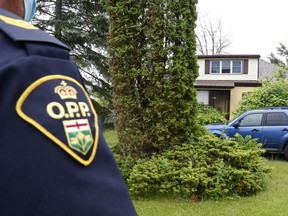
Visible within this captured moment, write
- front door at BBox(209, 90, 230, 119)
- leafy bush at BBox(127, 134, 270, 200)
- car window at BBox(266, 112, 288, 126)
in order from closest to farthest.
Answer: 1. leafy bush at BBox(127, 134, 270, 200)
2. car window at BBox(266, 112, 288, 126)
3. front door at BBox(209, 90, 230, 119)

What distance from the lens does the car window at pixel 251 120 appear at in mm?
11109

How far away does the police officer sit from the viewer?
63cm

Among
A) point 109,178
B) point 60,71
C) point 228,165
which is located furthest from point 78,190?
point 228,165

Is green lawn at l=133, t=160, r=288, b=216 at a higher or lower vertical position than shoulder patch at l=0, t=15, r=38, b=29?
lower

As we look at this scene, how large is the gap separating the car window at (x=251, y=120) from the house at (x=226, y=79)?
11.9 meters

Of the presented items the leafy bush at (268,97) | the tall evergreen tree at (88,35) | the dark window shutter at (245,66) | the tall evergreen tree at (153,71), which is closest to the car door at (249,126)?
the leafy bush at (268,97)

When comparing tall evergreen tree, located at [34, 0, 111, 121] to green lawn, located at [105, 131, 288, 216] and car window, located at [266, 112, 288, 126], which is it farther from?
green lawn, located at [105, 131, 288, 216]

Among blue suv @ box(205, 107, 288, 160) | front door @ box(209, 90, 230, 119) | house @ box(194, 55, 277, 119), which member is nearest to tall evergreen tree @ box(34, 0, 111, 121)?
blue suv @ box(205, 107, 288, 160)

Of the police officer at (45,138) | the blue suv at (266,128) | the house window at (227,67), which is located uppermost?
the police officer at (45,138)

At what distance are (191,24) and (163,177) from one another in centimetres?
245

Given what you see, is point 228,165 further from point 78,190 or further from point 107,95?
point 107,95

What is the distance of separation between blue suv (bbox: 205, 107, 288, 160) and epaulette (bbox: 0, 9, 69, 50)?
386 inches

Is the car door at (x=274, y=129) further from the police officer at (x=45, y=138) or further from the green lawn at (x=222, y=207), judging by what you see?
the police officer at (x=45, y=138)

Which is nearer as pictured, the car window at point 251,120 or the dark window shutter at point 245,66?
the car window at point 251,120
